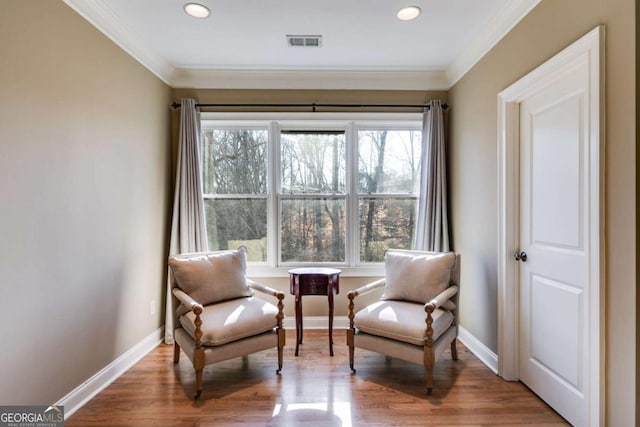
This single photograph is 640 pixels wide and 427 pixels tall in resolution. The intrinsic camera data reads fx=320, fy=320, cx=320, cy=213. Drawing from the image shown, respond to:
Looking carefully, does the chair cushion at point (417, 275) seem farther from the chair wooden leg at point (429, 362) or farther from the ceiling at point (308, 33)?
the ceiling at point (308, 33)

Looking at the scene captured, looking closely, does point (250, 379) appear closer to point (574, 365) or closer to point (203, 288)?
point (203, 288)

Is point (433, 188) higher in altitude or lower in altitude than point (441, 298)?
higher

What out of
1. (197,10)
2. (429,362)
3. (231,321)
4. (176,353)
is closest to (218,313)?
(231,321)

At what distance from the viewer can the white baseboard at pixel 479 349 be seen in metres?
2.53

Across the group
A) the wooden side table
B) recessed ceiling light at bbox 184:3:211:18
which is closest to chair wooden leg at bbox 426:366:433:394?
the wooden side table

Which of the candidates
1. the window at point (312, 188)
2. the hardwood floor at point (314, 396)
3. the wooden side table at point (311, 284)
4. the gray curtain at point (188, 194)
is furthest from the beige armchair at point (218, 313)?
the window at point (312, 188)

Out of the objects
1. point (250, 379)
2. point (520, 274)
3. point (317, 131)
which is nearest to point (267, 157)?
point (317, 131)

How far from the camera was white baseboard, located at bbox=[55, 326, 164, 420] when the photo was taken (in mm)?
2037

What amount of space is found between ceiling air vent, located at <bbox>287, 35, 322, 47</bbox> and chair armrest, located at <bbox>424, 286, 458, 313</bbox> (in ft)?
7.52

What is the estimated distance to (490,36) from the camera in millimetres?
2523

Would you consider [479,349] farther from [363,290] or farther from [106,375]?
[106,375]

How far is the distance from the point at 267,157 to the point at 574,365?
3.02m

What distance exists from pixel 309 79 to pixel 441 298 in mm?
2472

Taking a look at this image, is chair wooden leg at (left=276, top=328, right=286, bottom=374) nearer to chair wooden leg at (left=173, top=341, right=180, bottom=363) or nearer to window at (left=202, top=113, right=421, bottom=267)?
chair wooden leg at (left=173, top=341, right=180, bottom=363)
